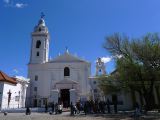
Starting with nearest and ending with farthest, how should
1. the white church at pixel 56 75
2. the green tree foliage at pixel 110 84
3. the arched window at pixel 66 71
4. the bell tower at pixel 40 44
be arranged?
the green tree foliage at pixel 110 84, the white church at pixel 56 75, the arched window at pixel 66 71, the bell tower at pixel 40 44

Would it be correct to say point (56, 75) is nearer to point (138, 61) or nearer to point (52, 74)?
point (52, 74)

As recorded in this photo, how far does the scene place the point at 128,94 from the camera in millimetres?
35969

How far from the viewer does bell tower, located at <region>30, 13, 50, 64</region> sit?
162ft

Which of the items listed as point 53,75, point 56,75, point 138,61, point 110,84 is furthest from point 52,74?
point 138,61

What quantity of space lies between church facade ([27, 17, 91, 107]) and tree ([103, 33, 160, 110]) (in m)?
18.1

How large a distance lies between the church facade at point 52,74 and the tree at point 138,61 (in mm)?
18120

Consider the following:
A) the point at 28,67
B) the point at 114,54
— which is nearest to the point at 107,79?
the point at 114,54

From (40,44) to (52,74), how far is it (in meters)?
8.19

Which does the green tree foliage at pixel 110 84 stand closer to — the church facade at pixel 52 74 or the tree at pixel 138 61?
the tree at pixel 138 61

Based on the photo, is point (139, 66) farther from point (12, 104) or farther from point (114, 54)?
point (12, 104)

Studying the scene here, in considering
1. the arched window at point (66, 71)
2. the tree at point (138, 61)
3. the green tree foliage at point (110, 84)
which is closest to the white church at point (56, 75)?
the arched window at point (66, 71)

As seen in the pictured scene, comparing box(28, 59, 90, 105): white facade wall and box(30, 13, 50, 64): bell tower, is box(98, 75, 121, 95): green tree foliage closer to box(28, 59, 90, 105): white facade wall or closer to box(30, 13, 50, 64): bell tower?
box(28, 59, 90, 105): white facade wall

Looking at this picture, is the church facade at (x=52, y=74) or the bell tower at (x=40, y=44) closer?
the church facade at (x=52, y=74)

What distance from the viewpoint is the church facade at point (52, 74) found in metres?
44.6
